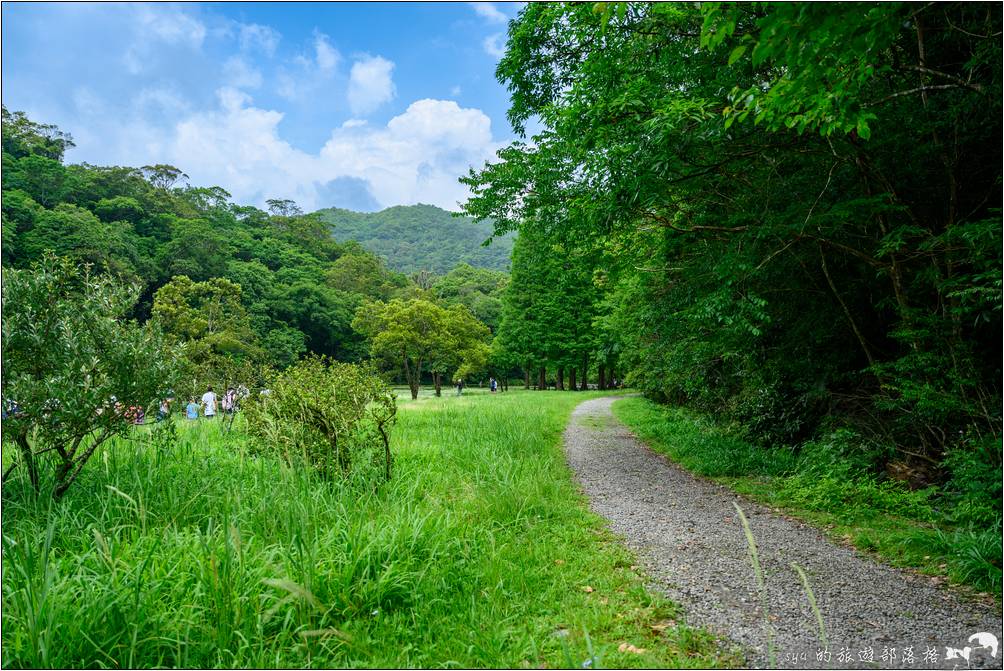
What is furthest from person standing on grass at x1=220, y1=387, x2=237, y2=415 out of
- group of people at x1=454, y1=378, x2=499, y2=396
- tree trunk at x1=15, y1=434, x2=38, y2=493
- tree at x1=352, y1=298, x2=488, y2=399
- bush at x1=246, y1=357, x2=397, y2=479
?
group of people at x1=454, y1=378, x2=499, y2=396

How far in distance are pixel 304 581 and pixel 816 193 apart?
19.2ft

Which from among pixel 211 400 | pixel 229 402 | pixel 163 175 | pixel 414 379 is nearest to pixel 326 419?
pixel 229 402

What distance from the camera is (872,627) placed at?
9.22ft

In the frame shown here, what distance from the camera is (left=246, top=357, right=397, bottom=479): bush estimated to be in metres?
5.11

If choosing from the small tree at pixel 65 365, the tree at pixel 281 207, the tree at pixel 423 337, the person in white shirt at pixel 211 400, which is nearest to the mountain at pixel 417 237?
the tree at pixel 281 207

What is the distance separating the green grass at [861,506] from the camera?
351 centimetres

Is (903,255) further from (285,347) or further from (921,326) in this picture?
(285,347)

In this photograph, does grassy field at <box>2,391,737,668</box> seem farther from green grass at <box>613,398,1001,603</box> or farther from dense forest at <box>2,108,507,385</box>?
dense forest at <box>2,108,507,385</box>

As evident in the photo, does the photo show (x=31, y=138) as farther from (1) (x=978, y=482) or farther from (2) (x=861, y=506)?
(1) (x=978, y=482)

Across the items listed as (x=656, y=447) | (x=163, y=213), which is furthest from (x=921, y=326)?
(x=163, y=213)

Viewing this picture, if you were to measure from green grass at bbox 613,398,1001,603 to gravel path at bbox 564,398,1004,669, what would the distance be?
26 cm

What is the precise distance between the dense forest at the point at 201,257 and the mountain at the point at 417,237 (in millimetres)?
27893

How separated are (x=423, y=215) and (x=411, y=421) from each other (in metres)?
106

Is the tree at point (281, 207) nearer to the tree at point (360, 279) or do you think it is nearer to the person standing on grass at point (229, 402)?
the tree at point (360, 279)
